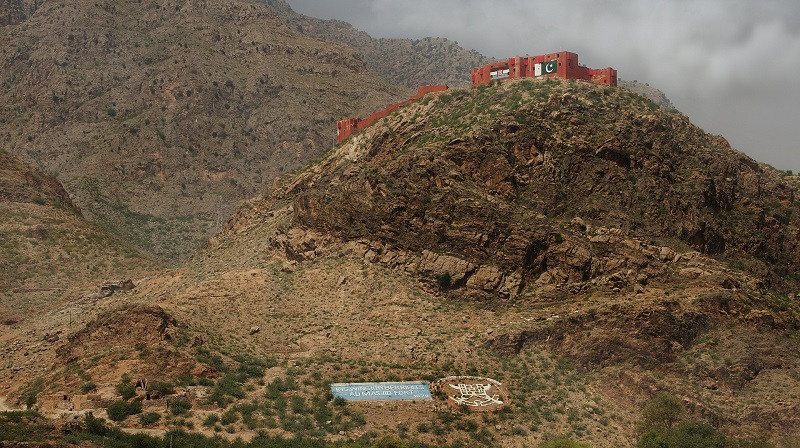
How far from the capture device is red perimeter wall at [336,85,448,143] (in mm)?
Answer: 74500

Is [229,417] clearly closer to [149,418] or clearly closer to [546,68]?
[149,418]

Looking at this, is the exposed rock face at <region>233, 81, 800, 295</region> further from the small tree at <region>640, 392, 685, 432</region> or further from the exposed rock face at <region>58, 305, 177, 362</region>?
the exposed rock face at <region>58, 305, 177, 362</region>

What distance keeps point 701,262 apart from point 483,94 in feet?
71.9

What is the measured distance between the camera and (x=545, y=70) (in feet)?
231

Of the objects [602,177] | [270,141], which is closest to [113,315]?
[602,177]

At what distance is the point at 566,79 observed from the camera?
225ft

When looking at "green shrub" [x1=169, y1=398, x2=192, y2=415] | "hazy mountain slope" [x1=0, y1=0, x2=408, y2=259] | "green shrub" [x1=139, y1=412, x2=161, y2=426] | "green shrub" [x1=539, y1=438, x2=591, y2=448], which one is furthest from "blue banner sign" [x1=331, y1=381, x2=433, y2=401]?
"hazy mountain slope" [x1=0, y1=0, x2=408, y2=259]

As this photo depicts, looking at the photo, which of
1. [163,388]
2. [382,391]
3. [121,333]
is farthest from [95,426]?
[382,391]

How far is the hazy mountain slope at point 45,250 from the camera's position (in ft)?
267

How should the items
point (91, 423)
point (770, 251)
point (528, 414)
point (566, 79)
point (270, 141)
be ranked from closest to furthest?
point (91, 423) < point (528, 414) < point (770, 251) < point (566, 79) < point (270, 141)

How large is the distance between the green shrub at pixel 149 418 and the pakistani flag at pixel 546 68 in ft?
135

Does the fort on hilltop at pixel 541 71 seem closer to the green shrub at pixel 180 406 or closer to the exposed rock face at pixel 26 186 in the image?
the green shrub at pixel 180 406

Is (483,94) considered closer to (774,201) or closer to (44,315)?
(774,201)

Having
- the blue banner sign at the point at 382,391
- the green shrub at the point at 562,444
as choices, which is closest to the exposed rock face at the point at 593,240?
the blue banner sign at the point at 382,391
